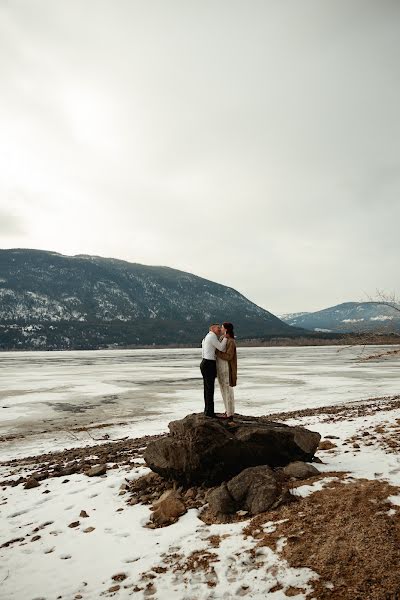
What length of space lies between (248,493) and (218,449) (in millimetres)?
1294

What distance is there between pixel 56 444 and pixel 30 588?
11.3m

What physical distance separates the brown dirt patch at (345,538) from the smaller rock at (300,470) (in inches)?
34.0

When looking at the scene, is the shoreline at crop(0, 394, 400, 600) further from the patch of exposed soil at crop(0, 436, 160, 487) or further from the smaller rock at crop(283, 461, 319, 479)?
the patch of exposed soil at crop(0, 436, 160, 487)

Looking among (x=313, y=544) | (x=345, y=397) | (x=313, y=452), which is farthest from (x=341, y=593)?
(x=345, y=397)

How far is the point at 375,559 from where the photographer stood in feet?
18.5

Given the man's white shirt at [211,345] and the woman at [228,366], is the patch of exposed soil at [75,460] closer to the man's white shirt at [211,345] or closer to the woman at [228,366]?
the woman at [228,366]

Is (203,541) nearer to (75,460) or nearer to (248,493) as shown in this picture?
(248,493)

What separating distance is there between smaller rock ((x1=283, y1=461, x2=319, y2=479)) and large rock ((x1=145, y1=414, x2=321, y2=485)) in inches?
20.3

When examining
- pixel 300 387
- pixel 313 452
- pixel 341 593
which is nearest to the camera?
pixel 341 593

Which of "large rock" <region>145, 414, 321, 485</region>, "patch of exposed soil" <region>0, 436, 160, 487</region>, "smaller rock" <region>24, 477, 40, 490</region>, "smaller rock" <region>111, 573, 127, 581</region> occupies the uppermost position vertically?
"large rock" <region>145, 414, 321, 485</region>

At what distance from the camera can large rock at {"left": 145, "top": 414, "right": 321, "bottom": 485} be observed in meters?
9.34

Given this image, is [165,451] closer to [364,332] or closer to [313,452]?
[313,452]

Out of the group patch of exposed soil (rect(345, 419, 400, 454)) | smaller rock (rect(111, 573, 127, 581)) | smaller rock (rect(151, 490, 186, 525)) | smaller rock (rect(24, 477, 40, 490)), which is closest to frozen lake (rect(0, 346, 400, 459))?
smaller rock (rect(24, 477, 40, 490))

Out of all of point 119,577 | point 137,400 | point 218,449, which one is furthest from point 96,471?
point 137,400
